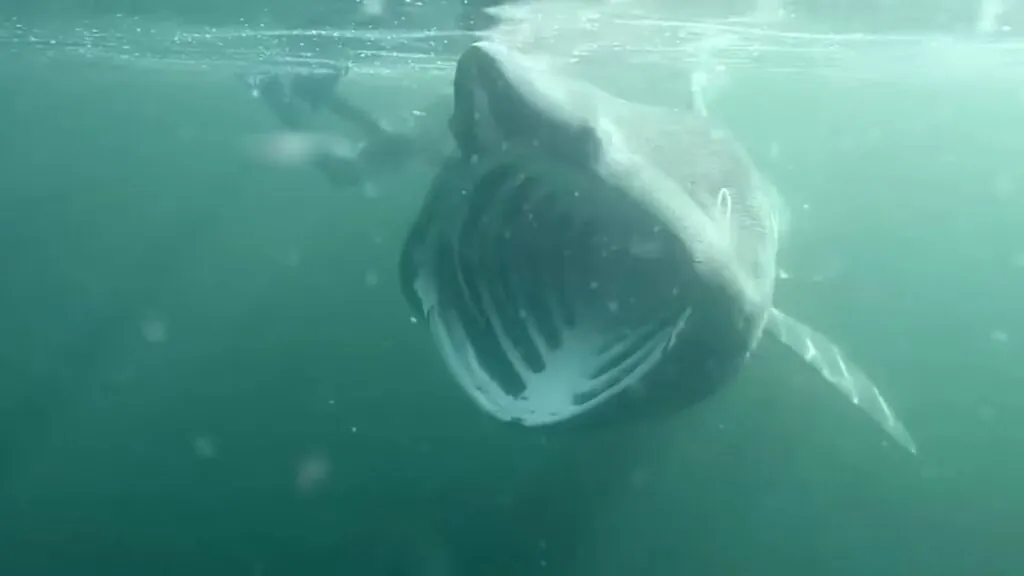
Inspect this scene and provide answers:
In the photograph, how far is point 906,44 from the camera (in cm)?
1822

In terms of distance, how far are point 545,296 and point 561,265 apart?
0.27 meters

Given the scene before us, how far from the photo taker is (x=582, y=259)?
6090mm

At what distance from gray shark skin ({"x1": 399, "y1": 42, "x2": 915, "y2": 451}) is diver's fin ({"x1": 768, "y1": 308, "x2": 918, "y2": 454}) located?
0.06 feet

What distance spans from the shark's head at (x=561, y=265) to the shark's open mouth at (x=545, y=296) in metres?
0.01

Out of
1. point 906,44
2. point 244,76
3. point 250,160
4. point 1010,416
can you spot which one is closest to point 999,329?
point 1010,416

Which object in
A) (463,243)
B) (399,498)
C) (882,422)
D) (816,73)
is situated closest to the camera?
(463,243)

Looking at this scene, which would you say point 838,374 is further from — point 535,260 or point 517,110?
point 517,110

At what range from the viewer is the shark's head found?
4535mm

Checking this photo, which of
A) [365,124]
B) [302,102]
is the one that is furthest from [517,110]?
[302,102]

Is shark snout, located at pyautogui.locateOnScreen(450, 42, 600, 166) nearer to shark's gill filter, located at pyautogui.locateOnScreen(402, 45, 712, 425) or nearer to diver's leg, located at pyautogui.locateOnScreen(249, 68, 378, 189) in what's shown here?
shark's gill filter, located at pyautogui.locateOnScreen(402, 45, 712, 425)

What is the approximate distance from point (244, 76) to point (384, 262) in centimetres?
671

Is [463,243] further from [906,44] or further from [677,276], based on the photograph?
[906,44]

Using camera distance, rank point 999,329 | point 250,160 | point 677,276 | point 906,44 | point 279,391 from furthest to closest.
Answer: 1. point 250,160
2. point 999,329
3. point 906,44
4. point 279,391
5. point 677,276

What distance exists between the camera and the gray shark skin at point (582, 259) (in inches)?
180
